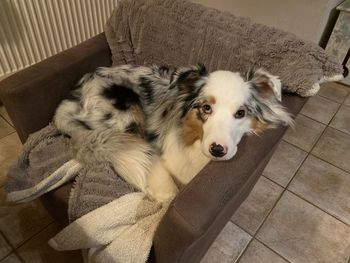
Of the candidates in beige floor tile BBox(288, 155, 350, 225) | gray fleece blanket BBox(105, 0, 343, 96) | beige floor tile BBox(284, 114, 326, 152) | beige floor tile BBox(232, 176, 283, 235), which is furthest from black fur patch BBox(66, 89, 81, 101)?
beige floor tile BBox(284, 114, 326, 152)

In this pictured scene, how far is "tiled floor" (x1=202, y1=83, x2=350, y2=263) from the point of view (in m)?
1.53

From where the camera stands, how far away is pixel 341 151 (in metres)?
2.07

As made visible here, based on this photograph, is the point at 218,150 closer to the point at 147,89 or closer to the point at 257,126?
the point at 257,126

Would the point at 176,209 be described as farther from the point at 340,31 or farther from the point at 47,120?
the point at 340,31

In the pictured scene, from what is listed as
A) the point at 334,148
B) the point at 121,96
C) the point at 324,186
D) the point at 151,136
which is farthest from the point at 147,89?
the point at 334,148

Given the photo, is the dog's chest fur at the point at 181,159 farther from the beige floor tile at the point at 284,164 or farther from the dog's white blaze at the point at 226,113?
the beige floor tile at the point at 284,164

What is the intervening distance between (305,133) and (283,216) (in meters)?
0.78

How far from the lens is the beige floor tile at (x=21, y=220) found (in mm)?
1534

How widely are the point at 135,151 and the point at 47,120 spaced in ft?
1.77

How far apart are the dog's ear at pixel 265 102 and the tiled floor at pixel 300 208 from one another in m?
0.72

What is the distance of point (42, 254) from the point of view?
4.81 ft

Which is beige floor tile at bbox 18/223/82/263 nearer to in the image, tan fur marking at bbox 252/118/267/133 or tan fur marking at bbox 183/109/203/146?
tan fur marking at bbox 183/109/203/146

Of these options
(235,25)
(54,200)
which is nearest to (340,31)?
(235,25)

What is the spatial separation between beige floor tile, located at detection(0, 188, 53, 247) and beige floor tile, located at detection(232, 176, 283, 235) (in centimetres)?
107
